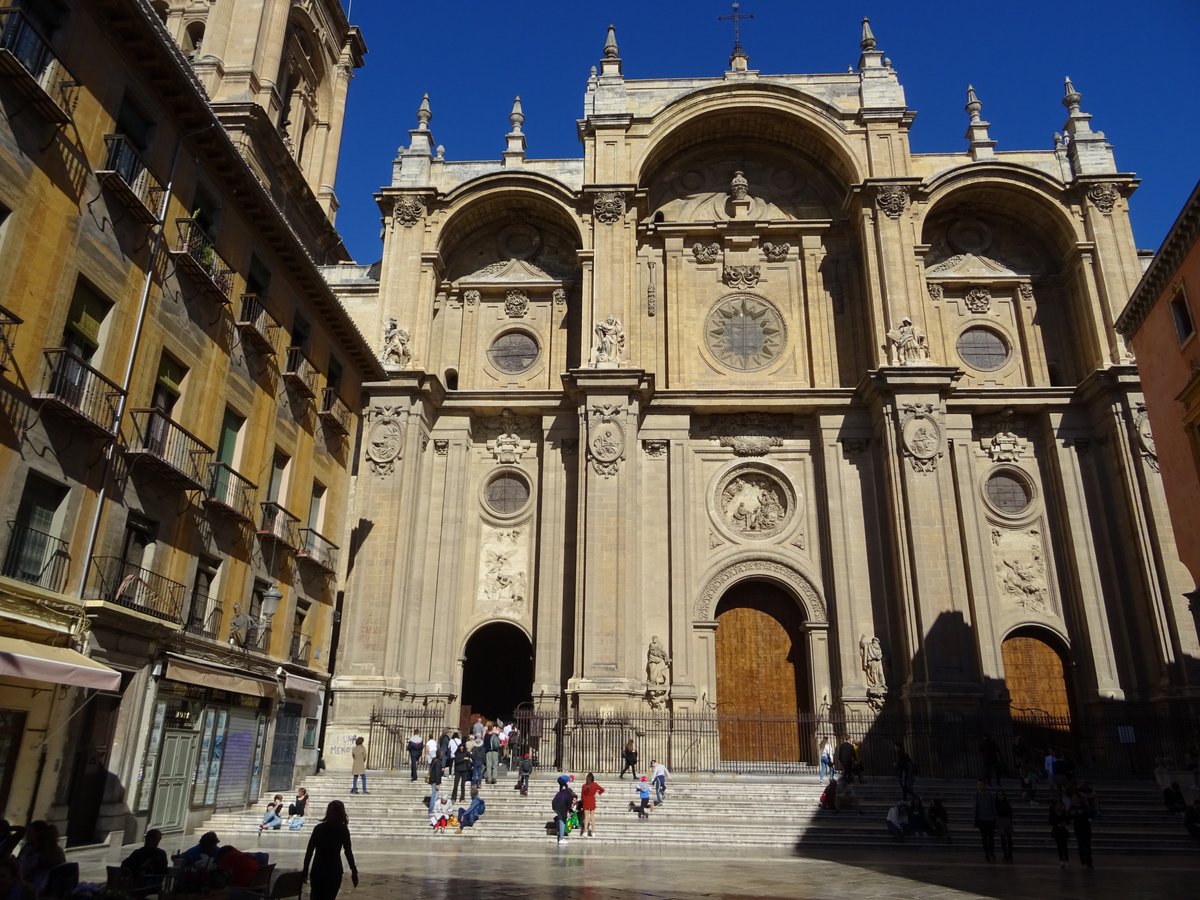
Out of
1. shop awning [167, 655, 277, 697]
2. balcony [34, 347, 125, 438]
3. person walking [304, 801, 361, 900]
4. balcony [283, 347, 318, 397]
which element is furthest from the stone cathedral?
person walking [304, 801, 361, 900]

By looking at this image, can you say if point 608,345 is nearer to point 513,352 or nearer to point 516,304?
point 513,352

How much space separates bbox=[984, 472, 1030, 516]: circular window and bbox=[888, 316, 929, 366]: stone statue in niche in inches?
184

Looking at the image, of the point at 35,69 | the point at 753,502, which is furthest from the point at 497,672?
the point at 35,69

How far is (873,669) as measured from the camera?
23828 millimetres

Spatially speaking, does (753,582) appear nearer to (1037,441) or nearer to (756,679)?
(756,679)

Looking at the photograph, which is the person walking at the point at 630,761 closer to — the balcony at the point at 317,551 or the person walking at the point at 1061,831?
the balcony at the point at 317,551

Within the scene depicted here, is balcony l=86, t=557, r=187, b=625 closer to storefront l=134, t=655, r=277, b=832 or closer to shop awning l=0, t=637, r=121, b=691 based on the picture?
storefront l=134, t=655, r=277, b=832

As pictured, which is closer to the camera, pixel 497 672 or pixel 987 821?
pixel 987 821

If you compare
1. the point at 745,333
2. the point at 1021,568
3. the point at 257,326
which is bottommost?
the point at 1021,568

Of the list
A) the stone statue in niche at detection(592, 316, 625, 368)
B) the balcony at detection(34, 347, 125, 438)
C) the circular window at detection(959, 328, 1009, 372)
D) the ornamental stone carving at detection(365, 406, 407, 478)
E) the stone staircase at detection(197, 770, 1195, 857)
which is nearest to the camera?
the balcony at detection(34, 347, 125, 438)

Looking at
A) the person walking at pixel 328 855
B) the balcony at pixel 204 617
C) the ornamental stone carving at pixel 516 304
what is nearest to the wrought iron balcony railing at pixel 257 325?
the balcony at pixel 204 617

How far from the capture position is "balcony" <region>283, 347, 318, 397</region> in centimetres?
1933

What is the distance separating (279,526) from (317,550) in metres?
2.40

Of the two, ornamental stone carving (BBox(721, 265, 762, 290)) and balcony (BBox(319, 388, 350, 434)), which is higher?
ornamental stone carving (BBox(721, 265, 762, 290))
